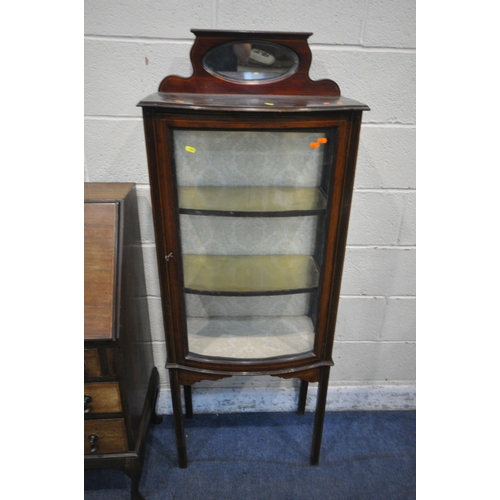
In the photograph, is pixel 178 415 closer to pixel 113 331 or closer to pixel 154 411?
pixel 154 411

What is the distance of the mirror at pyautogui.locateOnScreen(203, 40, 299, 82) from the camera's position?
1.06m

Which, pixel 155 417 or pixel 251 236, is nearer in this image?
pixel 251 236

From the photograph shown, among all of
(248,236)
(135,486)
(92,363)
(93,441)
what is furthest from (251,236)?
(135,486)

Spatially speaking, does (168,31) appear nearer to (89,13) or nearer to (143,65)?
(143,65)

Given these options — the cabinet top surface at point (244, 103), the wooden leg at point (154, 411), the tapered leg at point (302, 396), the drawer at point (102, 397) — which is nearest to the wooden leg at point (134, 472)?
the drawer at point (102, 397)

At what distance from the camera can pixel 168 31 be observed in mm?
1135

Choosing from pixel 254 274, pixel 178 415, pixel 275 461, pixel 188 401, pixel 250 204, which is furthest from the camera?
pixel 188 401

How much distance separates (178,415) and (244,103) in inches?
40.3

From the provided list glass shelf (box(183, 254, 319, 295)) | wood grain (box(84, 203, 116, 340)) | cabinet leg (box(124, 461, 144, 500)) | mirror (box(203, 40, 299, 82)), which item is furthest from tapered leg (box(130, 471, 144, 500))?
mirror (box(203, 40, 299, 82))

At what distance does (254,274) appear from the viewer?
118 cm

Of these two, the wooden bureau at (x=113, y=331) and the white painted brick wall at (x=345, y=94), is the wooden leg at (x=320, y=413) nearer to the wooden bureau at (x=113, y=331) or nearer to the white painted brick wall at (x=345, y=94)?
the white painted brick wall at (x=345, y=94)

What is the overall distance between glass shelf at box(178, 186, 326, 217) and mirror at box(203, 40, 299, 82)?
331mm

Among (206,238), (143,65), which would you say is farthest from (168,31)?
(206,238)

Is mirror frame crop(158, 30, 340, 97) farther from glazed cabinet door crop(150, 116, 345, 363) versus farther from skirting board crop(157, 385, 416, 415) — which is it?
skirting board crop(157, 385, 416, 415)
